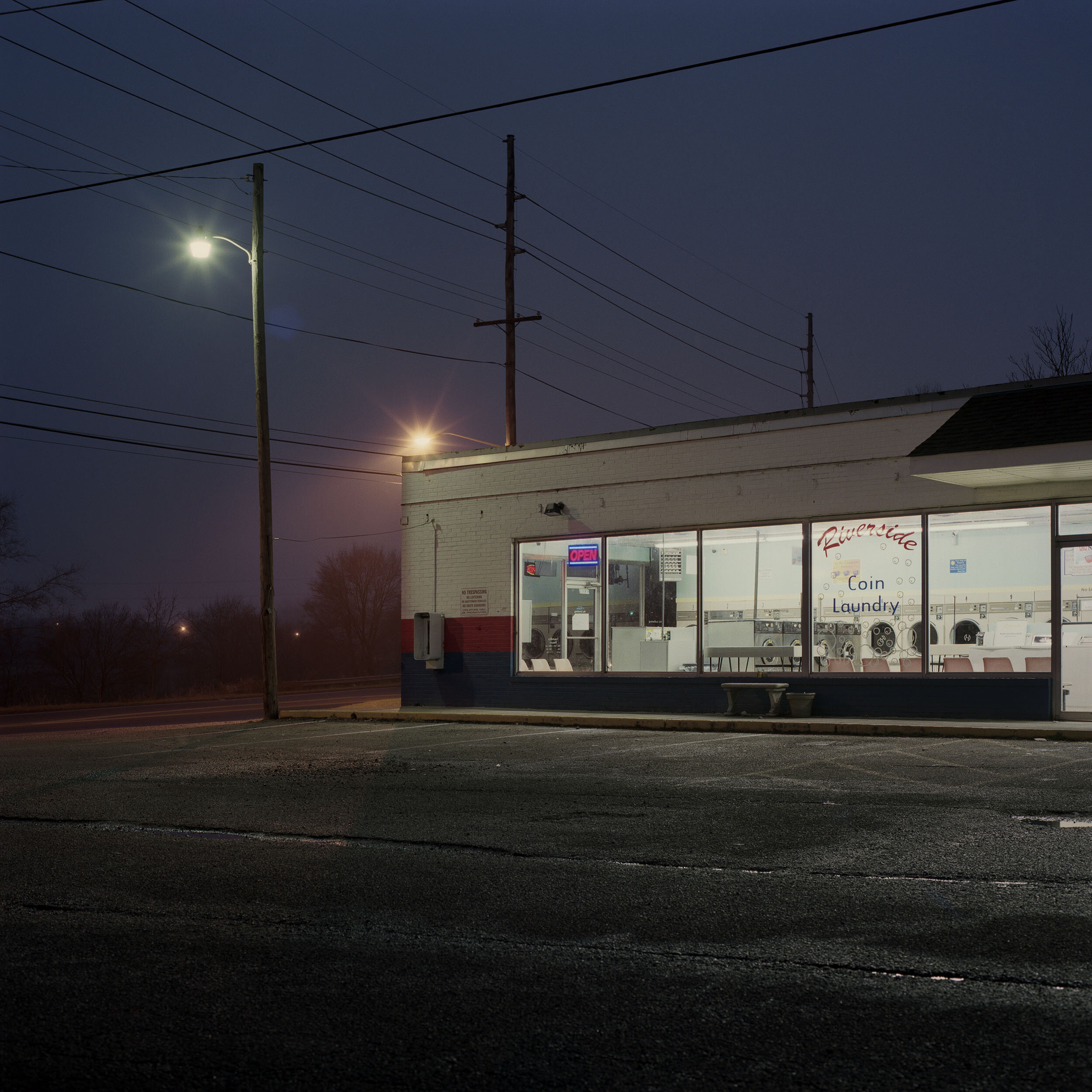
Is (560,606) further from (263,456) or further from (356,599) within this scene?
(356,599)

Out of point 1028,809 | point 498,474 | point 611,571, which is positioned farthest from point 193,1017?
point 498,474

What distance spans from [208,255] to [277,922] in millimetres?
19085

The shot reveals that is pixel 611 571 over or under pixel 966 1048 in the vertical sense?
over

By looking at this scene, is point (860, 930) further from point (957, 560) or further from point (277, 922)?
point (957, 560)

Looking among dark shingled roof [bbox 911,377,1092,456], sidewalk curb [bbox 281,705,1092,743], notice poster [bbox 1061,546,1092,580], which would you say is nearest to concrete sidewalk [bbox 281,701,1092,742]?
sidewalk curb [bbox 281,705,1092,743]

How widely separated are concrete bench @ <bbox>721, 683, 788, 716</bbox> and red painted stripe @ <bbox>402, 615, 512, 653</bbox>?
5158mm

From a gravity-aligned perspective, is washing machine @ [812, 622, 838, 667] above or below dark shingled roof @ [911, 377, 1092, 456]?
below

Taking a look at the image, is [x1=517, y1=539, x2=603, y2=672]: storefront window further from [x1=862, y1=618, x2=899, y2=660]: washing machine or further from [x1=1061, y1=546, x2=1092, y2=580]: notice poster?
[x1=1061, y1=546, x2=1092, y2=580]: notice poster

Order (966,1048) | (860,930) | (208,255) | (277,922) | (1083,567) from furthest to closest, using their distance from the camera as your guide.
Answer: (208,255), (1083,567), (277,922), (860,930), (966,1048)

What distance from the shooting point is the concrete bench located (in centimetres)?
1972

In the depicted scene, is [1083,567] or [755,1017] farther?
[1083,567]

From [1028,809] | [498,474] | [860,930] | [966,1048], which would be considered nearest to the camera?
[966,1048]

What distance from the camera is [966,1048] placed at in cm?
411

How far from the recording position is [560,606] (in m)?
23.7
